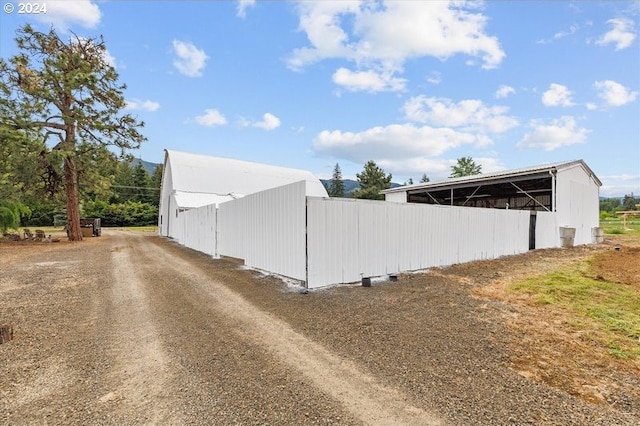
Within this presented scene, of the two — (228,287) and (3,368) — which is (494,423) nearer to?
(3,368)

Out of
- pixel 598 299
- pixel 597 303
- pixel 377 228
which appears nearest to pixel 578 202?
pixel 598 299

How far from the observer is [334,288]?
618 centimetres

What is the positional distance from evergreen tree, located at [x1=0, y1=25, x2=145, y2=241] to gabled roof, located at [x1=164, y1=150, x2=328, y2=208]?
16.6 ft

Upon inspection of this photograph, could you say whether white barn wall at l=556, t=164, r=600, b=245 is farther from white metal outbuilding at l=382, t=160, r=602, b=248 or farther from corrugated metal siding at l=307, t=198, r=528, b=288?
corrugated metal siding at l=307, t=198, r=528, b=288

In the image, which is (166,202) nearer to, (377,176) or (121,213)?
(121,213)

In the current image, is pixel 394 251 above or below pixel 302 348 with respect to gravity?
above

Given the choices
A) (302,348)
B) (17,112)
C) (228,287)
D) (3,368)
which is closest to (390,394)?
(302,348)

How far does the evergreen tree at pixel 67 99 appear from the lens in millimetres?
15055

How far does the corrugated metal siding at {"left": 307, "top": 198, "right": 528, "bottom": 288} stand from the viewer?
6.18 metres

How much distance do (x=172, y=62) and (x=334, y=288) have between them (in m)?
11.6

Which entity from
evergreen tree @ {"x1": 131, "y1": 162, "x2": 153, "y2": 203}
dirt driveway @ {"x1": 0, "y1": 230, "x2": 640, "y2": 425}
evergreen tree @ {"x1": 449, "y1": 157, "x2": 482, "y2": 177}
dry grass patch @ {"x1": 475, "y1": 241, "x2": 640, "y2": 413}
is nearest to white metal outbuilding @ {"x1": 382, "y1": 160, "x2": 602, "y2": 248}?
dry grass patch @ {"x1": 475, "y1": 241, "x2": 640, "y2": 413}

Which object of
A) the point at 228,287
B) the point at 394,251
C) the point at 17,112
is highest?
the point at 17,112

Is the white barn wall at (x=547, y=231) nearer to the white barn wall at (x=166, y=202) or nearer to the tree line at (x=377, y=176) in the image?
the white barn wall at (x=166, y=202)

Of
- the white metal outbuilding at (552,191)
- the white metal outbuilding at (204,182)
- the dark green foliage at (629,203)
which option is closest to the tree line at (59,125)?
the white metal outbuilding at (204,182)
